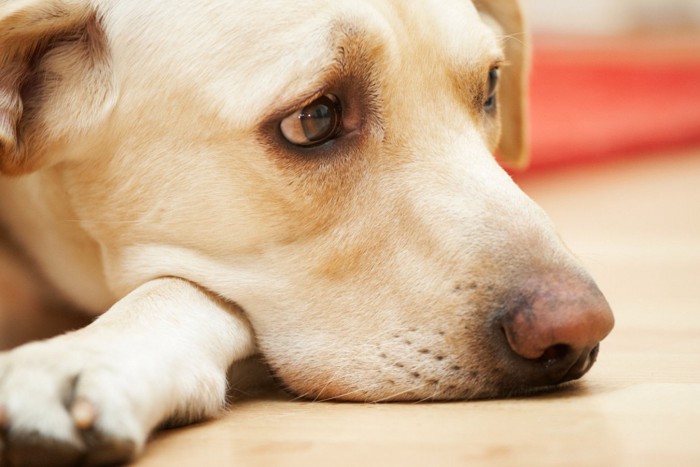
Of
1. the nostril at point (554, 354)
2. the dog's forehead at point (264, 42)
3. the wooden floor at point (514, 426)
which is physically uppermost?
the dog's forehead at point (264, 42)

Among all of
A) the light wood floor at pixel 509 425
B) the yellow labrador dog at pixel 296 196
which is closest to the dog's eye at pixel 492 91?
the yellow labrador dog at pixel 296 196

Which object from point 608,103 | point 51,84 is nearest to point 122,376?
point 51,84

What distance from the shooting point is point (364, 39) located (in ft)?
6.42

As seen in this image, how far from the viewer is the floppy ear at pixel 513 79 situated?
2.97m

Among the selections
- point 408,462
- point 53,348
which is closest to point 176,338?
point 53,348

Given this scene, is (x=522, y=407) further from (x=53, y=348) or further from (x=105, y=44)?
(x=105, y=44)

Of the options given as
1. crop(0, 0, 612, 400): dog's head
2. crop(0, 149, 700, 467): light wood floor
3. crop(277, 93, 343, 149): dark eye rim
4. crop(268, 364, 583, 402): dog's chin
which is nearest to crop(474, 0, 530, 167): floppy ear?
crop(0, 149, 700, 467): light wood floor

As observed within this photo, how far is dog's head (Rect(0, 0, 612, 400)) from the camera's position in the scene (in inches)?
73.2

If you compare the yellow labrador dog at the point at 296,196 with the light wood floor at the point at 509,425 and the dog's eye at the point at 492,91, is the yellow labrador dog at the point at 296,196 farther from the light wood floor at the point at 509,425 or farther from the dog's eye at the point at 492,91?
the dog's eye at the point at 492,91

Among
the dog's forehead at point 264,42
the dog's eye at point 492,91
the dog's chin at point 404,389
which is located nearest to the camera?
the dog's chin at point 404,389

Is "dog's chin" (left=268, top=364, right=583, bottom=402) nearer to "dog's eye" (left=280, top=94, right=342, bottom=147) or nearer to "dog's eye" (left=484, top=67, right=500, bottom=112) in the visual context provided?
"dog's eye" (left=280, top=94, right=342, bottom=147)

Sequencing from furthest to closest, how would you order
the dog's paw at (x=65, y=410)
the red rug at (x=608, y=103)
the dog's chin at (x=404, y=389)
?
1. the red rug at (x=608, y=103)
2. the dog's chin at (x=404, y=389)
3. the dog's paw at (x=65, y=410)

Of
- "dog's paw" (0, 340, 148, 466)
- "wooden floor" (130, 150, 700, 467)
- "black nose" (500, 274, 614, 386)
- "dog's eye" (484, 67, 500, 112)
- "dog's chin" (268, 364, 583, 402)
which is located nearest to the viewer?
"dog's paw" (0, 340, 148, 466)

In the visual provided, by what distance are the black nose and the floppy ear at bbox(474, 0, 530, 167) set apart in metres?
1.28
